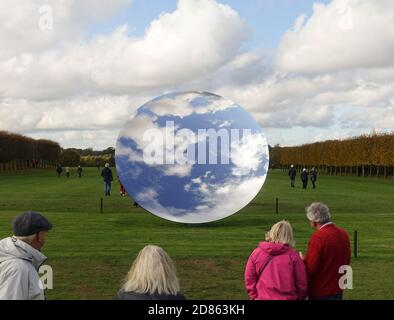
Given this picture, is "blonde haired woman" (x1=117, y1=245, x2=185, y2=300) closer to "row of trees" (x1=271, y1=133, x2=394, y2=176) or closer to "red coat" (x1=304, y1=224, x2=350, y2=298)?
"red coat" (x1=304, y1=224, x2=350, y2=298)

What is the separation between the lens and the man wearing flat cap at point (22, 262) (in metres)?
4.44

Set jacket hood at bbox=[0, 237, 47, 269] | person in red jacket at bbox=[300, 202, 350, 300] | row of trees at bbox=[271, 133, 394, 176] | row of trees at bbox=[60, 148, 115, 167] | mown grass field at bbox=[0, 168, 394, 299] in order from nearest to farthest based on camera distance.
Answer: jacket hood at bbox=[0, 237, 47, 269] → person in red jacket at bbox=[300, 202, 350, 300] → mown grass field at bbox=[0, 168, 394, 299] → row of trees at bbox=[271, 133, 394, 176] → row of trees at bbox=[60, 148, 115, 167]

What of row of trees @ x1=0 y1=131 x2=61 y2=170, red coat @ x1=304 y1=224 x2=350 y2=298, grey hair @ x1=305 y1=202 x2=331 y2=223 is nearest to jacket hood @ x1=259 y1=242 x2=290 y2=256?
red coat @ x1=304 y1=224 x2=350 y2=298

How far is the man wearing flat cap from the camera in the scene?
4.44m

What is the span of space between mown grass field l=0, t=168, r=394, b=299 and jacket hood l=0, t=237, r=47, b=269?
6.02 metres

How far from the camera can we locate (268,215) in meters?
24.4

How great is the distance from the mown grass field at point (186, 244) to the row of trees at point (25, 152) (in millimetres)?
58298

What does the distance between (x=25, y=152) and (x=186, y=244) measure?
Result: 8316 cm

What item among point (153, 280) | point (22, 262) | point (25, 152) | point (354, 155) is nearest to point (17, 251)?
point (22, 262)
